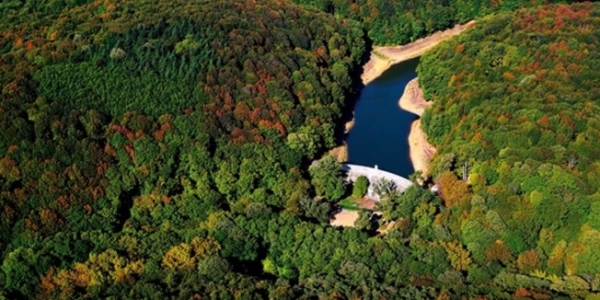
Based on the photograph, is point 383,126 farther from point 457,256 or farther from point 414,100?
point 457,256

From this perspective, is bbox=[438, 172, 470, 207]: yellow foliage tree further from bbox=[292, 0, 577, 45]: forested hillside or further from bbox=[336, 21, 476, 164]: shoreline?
bbox=[292, 0, 577, 45]: forested hillside

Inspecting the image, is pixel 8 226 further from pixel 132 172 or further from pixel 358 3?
pixel 358 3

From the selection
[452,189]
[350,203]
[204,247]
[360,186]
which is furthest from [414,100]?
[204,247]

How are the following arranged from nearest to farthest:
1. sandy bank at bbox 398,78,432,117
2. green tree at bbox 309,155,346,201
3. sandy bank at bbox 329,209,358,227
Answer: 1. sandy bank at bbox 329,209,358,227
2. green tree at bbox 309,155,346,201
3. sandy bank at bbox 398,78,432,117

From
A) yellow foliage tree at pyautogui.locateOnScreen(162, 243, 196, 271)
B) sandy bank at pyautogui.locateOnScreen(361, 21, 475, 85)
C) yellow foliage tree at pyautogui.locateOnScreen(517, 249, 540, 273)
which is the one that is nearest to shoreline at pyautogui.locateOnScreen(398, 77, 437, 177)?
sandy bank at pyautogui.locateOnScreen(361, 21, 475, 85)

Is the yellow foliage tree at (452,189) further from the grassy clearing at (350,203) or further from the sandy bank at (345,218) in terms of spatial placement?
the sandy bank at (345,218)

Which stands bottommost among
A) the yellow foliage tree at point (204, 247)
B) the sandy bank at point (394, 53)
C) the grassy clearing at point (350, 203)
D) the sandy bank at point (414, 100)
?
the sandy bank at point (394, 53)

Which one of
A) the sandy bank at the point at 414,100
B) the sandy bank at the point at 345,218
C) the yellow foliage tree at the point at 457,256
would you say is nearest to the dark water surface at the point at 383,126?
the sandy bank at the point at 414,100
